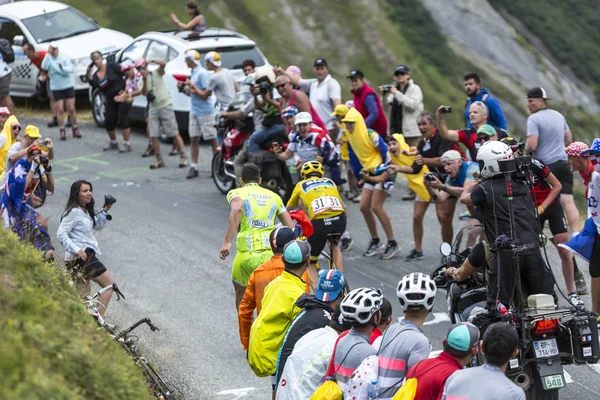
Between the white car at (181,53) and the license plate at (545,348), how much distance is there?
1038cm

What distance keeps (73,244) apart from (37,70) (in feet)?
39.0

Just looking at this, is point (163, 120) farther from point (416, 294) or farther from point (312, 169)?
point (416, 294)

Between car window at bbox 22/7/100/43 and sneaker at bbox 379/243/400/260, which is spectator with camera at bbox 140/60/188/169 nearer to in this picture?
car window at bbox 22/7/100/43

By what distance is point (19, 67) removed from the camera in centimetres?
2098

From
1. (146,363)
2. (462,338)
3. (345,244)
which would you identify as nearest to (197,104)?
(345,244)

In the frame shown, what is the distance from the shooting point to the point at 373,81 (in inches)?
2393

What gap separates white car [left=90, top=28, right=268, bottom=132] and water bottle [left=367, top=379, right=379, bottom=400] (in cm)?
1143

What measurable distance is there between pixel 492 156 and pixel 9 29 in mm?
16081

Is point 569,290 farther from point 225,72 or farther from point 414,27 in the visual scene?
point 414,27

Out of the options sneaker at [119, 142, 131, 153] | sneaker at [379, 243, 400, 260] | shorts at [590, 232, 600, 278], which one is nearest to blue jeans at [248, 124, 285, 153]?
sneaker at [379, 243, 400, 260]

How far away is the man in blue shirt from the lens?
15844 mm

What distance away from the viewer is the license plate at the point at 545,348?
7.15 meters

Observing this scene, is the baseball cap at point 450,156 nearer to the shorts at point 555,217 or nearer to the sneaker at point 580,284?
the shorts at point 555,217

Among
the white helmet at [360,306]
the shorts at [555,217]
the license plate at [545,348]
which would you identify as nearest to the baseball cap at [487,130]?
the shorts at [555,217]
